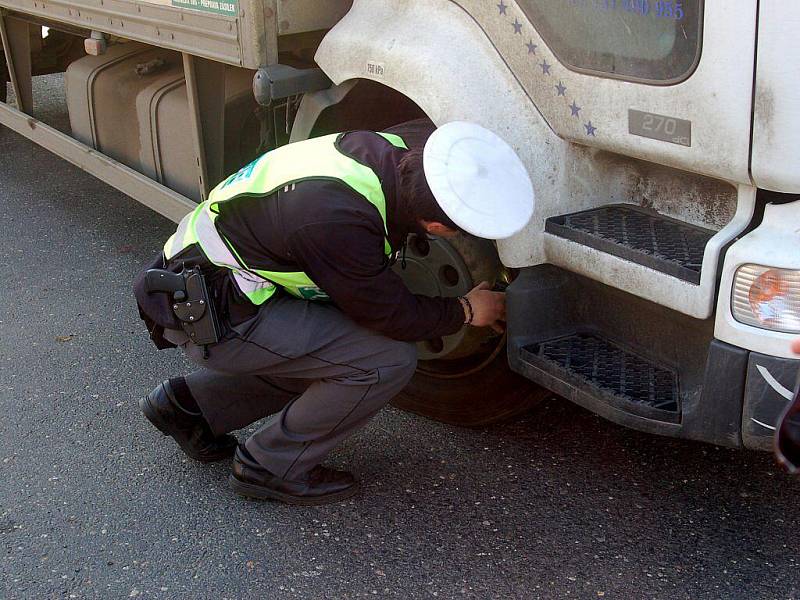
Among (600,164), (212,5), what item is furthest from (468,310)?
(212,5)

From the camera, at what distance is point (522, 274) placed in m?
2.68

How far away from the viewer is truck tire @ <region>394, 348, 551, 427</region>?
10.2 feet

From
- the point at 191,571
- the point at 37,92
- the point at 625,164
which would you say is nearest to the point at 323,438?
the point at 191,571

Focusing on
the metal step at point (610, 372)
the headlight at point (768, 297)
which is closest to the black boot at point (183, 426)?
the metal step at point (610, 372)

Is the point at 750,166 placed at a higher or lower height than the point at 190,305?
higher

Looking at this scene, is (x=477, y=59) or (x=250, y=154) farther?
(x=250, y=154)

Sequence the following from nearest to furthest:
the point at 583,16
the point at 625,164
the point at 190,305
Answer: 1. the point at 583,16
2. the point at 625,164
3. the point at 190,305

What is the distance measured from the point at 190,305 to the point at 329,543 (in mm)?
787

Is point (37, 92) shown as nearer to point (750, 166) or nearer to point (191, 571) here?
point (191, 571)

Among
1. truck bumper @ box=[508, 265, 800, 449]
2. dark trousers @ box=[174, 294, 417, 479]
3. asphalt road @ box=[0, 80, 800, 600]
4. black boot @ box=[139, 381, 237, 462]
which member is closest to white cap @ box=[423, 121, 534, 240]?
truck bumper @ box=[508, 265, 800, 449]

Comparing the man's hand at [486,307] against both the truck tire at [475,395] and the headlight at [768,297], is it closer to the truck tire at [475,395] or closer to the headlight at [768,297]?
the truck tire at [475,395]

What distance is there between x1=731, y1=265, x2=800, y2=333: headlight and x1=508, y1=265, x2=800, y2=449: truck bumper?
0.08 metres

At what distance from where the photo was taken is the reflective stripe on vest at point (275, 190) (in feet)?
8.38

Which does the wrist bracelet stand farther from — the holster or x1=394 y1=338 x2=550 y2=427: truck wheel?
the holster
